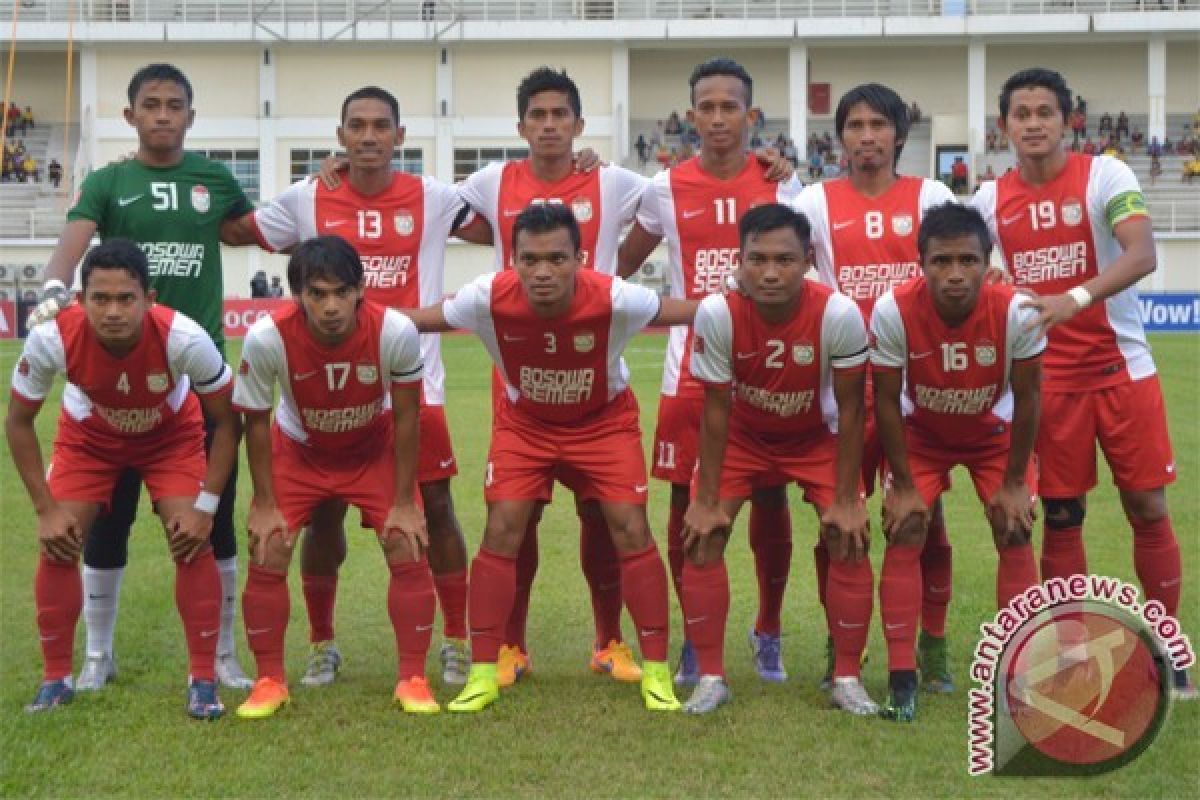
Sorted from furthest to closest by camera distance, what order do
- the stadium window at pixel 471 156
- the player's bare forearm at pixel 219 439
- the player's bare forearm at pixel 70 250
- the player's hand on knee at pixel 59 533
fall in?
the stadium window at pixel 471 156 → the player's bare forearm at pixel 70 250 → the player's bare forearm at pixel 219 439 → the player's hand on knee at pixel 59 533

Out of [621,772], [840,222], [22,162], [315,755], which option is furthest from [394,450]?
[22,162]

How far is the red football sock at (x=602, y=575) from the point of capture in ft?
21.9

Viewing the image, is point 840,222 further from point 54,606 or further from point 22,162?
point 22,162

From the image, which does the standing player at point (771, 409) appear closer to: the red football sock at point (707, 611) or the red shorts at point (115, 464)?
the red football sock at point (707, 611)

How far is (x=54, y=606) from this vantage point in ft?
19.6

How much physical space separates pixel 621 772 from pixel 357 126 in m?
3.09

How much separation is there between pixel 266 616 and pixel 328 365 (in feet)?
3.35

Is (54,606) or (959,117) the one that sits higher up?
(959,117)

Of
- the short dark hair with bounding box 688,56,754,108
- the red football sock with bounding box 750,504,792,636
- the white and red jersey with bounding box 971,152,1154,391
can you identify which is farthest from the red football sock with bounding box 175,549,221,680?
the white and red jersey with bounding box 971,152,1154,391

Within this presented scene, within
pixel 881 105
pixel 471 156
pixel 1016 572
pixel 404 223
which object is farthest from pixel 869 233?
pixel 471 156

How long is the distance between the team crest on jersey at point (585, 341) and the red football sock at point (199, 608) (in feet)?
5.66

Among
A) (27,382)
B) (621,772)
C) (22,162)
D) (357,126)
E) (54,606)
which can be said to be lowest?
(621,772)

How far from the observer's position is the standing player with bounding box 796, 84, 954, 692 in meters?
6.24

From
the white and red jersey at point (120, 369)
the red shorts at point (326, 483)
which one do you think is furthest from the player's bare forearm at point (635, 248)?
the white and red jersey at point (120, 369)
